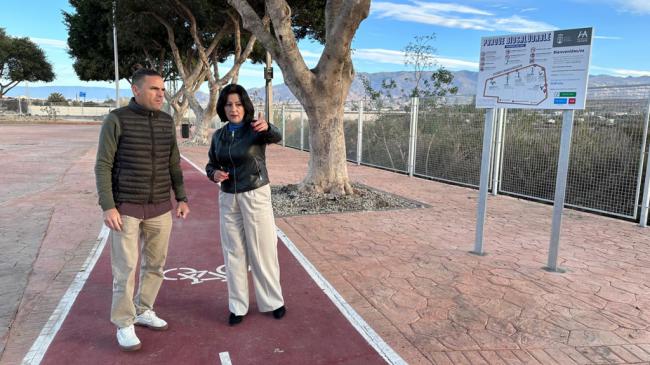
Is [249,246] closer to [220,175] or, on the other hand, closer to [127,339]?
[220,175]

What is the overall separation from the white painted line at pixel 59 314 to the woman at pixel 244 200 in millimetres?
1308

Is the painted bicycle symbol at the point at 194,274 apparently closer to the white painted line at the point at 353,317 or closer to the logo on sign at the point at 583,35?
the white painted line at the point at 353,317

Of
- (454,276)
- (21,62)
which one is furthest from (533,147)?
(21,62)

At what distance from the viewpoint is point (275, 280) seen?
3.91 meters

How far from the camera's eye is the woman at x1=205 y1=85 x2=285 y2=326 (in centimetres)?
365

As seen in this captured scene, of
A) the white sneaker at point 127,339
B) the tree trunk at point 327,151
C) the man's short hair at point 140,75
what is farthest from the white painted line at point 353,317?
the tree trunk at point 327,151

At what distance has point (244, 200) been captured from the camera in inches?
145

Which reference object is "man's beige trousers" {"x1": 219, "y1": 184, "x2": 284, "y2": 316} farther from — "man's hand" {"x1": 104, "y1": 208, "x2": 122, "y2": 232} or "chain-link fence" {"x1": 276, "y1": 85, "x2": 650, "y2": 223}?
"chain-link fence" {"x1": 276, "y1": 85, "x2": 650, "y2": 223}

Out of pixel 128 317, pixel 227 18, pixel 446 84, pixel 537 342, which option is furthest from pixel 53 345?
pixel 227 18

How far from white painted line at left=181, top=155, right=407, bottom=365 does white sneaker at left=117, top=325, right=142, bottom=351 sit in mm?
1610

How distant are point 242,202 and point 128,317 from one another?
1.14 metres

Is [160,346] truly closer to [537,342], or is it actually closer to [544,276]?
[537,342]

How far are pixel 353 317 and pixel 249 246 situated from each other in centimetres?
103

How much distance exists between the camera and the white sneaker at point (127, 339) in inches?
131
